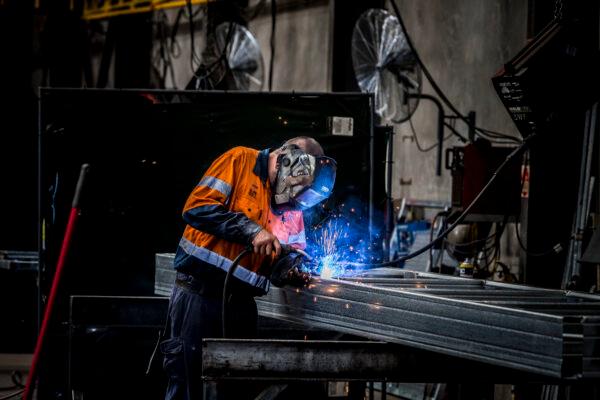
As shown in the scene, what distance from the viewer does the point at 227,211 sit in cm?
425

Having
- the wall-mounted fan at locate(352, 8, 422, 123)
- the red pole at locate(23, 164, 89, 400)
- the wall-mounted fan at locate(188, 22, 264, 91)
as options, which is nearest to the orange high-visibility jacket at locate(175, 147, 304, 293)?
the red pole at locate(23, 164, 89, 400)

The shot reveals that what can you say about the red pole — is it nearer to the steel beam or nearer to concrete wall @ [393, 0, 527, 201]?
the steel beam

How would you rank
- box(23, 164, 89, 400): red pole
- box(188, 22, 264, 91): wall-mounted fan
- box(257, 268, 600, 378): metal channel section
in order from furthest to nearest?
box(188, 22, 264, 91): wall-mounted fan, box(23, 164, 89, 400): red pole, box(257, 268, 600, 378): metal channel section

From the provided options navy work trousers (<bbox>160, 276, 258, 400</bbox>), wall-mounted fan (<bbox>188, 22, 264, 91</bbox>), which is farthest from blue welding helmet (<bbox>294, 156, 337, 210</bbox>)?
wall-mounted fan (<bbox>188, 22, 264, 91</bbox>)

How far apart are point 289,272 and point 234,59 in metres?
6.75

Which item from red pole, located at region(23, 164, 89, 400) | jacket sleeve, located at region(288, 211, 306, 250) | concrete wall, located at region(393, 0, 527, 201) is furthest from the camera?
concrete wall, located at region(393, 0, 527, 201)

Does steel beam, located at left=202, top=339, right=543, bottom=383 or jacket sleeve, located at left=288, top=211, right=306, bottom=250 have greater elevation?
jacket sleeve, located at left=288, top=211, right=306, bottom=250

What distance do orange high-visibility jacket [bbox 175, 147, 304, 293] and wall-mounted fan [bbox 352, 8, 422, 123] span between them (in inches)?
156

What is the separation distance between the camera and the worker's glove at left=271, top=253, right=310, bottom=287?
4.24 metres

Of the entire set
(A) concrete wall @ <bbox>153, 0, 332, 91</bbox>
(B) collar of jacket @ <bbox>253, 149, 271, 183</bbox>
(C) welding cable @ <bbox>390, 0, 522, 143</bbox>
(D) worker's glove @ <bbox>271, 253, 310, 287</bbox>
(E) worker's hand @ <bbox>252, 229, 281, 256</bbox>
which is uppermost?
(A) concrete wall @ <bbox>153, 0, 332, 91</bbox>

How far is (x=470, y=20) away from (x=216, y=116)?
3.51 metres

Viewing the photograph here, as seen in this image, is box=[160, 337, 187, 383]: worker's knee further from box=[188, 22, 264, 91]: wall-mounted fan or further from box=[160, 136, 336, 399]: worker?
box=[188, 22, 264, 91]: wall-mounted fan

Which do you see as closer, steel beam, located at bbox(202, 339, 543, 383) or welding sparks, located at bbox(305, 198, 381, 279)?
steel beam, located at bbox(202, 339, 543, 383)

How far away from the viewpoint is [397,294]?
373 cm
